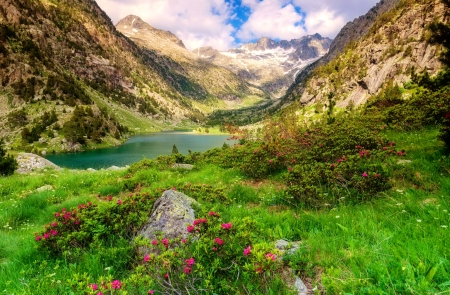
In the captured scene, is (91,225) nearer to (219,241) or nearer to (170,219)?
(170,219)

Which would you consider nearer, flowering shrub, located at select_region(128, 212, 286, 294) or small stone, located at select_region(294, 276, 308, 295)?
flowering shrub, located at select_region(128, 212, 286, 294)

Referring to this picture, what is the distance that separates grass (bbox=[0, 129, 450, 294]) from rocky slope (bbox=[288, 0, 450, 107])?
256 ft

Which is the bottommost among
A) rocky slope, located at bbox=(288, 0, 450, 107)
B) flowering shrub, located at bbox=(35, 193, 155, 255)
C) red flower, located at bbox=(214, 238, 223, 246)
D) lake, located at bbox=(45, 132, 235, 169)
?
lake, located at bbox=(45, 132, 235, 169)

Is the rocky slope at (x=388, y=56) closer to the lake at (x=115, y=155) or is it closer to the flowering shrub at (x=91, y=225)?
the lake at (x=115, y=155)

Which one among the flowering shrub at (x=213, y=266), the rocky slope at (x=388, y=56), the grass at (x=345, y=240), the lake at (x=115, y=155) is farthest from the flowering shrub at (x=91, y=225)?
the rocky slope at (x=388, y=56)

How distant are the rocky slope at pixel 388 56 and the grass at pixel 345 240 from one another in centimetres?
7804

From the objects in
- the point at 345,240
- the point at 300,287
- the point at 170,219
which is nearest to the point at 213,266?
the point at 300,287

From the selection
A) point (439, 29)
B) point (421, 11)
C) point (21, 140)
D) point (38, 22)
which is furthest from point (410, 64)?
point (38, 22)

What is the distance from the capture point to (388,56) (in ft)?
285

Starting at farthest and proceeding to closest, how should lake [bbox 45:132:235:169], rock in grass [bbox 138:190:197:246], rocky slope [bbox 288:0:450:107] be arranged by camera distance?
rocky slope [bbox 288:0:450:107] < lake [bbox 45:132:235:169] < rock in grass [bbox 138:190:197:246]

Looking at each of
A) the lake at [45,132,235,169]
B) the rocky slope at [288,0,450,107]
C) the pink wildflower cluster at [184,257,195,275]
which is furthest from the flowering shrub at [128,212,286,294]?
the rocky slope at [288,0,450,107]

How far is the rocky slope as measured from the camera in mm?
73887

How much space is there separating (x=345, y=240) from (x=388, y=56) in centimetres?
10765

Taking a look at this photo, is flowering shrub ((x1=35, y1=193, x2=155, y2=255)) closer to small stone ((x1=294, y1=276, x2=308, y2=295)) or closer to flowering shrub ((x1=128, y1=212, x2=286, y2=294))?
flowering shrub ((x1=128, y1=212, x2=286, y2=294))
